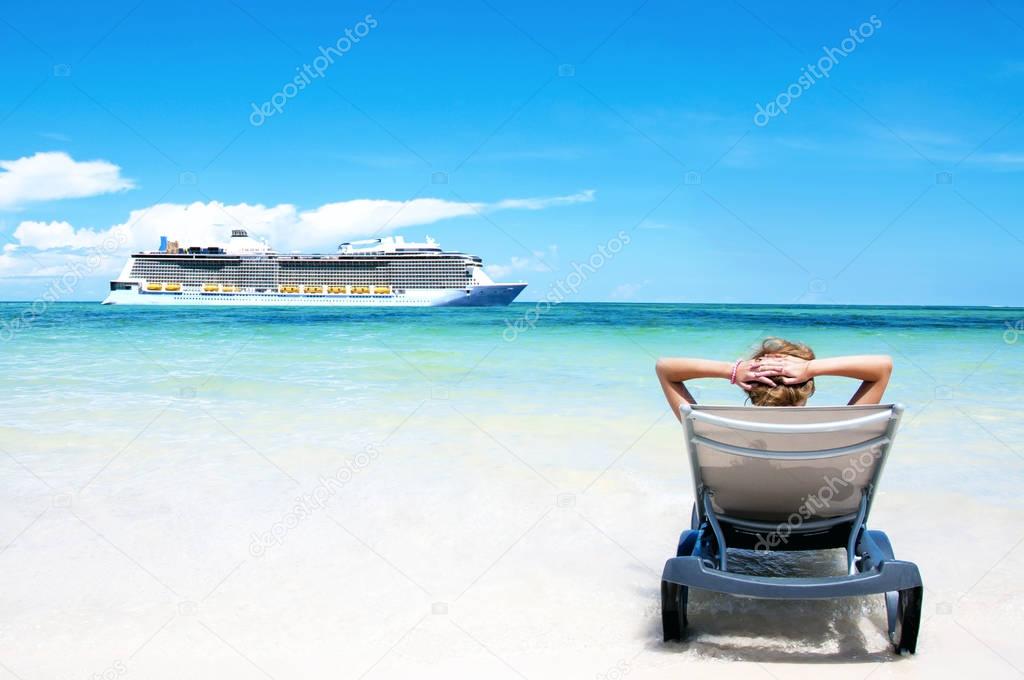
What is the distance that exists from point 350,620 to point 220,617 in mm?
472

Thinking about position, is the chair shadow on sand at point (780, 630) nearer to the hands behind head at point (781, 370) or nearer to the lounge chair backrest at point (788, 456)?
the lounge chair backrest at point (788, 456)

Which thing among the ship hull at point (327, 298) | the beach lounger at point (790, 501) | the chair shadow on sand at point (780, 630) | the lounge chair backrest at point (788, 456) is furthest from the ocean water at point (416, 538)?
the ship hull at point (327, 298)

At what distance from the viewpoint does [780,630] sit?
2.46 meters

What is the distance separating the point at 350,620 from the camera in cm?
264

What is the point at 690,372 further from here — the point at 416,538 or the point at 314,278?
the point at 314,278

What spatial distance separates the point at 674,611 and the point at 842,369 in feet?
2.96

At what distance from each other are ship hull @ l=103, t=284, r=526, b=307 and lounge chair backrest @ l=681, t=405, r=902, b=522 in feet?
173

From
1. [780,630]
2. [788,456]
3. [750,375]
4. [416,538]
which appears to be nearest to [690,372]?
[750,375]

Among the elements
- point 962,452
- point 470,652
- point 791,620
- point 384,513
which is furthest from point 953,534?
point 384,513

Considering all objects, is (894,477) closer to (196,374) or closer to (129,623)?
(129,623)

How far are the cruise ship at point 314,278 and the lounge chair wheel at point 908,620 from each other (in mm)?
52956

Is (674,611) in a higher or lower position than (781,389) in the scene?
lower

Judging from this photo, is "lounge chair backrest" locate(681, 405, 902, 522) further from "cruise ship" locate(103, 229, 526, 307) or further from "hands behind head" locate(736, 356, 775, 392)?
"cruise ship" locate(103, 229, 526, 307)

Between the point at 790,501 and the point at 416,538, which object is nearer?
the point at 790,501
